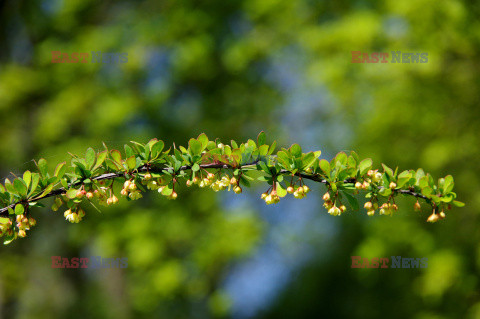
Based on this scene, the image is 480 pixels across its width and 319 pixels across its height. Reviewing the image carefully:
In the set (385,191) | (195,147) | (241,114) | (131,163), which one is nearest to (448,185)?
(385,191)

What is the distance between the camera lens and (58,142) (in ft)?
16.0

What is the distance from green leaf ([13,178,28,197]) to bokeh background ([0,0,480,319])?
3.13 m

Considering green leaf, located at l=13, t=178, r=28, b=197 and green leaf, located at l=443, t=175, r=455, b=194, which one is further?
green leaf, located at l=443, t=175, r=455, b=194

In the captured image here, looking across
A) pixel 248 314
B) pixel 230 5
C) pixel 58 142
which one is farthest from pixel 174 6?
pixel 248 314

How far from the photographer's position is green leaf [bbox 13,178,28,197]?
98 centimetres

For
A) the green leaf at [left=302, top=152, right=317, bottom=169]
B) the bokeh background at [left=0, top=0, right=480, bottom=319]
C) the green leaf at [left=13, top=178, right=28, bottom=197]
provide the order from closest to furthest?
1. the green leaf at [left=13, top=178, right=28, bottom=197]
2. the green leaf at [left=302, top=152, right=317, bottom=169]
3. the bokeh background at [left=0, top=0, right=480, bottom=319]

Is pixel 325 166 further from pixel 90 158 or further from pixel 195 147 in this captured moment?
pixel 90 158

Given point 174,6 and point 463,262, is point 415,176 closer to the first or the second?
point 463,262

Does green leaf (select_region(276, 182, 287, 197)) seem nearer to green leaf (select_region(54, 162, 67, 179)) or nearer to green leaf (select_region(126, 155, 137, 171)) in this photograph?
green leaf (select_region(126, 155, 137, 171))

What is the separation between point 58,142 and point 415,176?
4.46m

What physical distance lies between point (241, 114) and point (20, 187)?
4.02 metres

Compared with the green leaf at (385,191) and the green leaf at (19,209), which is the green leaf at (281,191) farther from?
the green leaf at (19,209)

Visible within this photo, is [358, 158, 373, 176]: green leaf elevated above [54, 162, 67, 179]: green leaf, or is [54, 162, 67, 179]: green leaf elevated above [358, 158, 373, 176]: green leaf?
[358, 158, 373, 176]: green leaf

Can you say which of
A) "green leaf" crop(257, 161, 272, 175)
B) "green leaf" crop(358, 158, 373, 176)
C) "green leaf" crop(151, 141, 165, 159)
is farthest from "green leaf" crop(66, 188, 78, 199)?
"green leaf" crop(358, 158, 373, 176)
